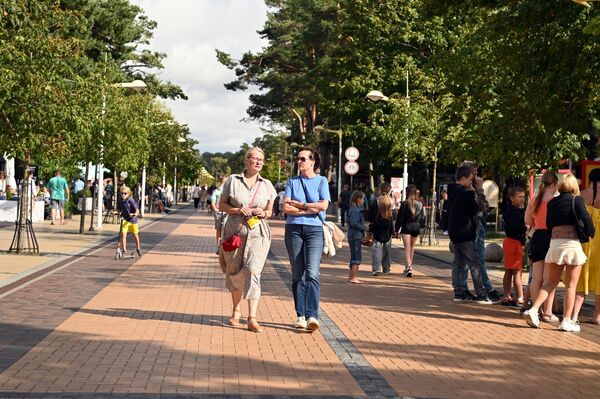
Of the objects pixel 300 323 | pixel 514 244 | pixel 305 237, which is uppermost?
pixel 305 237

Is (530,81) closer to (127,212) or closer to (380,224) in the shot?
(380,224)

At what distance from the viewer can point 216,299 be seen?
46.9 ft

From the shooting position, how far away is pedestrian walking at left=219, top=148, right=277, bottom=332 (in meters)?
11.0

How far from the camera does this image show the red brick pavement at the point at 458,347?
8.17 metres

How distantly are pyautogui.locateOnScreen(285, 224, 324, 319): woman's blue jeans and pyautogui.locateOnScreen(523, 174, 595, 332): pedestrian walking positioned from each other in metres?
2.62

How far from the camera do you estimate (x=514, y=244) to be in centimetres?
1470

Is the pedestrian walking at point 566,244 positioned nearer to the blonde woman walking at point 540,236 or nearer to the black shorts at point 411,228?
the blonde woman walking at point 540,236

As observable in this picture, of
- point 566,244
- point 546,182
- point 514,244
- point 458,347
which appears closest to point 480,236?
point 514,244

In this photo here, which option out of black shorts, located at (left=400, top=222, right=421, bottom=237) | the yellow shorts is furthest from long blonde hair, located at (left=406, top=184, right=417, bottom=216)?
the yellow shorts

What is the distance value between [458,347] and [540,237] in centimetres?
317

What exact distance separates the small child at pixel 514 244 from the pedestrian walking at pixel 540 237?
1391 mm

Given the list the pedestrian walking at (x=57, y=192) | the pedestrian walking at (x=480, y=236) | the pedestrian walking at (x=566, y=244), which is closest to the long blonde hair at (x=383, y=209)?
the pedestrian walking at (x=480, y=236)

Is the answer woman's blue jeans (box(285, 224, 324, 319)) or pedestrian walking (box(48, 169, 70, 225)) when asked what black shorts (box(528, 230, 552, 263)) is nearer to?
woman's blue jeans (box(285, 224, 324, 319))

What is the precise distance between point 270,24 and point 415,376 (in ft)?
202
